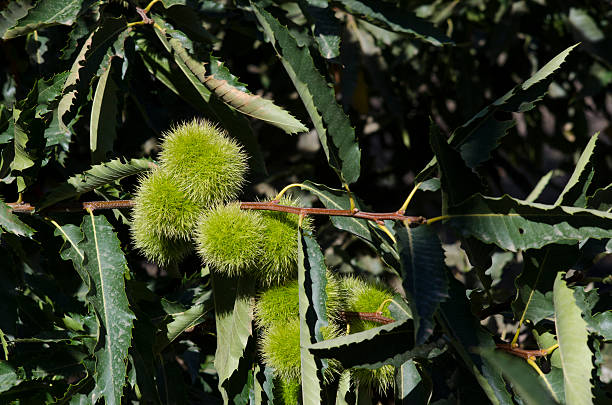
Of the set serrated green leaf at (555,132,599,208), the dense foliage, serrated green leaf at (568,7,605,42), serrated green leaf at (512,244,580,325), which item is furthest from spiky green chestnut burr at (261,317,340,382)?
serrated green leaf at (568,7,605,42)

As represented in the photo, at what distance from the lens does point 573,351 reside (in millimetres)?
868

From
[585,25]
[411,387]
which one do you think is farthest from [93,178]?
[585,25]

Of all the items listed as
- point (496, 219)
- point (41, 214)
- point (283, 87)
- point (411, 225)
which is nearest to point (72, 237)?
point (41, 214)

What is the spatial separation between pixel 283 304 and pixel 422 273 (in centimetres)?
32

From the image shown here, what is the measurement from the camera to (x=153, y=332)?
1085 mm

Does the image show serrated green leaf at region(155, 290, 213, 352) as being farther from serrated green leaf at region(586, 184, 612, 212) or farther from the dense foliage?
serrated green leaf at region(586, 184, 612, 212)

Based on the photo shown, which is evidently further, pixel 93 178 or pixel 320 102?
pixel 93 178

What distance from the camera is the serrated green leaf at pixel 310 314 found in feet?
2.92

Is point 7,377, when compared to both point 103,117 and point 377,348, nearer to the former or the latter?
point 103,117

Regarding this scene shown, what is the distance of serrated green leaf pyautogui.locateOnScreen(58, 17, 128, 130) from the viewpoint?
3.61 feet

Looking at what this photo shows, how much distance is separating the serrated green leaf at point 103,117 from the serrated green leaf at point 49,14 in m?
0.14

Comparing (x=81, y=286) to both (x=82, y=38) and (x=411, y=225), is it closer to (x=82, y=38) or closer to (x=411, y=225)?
(x=82, y=38)

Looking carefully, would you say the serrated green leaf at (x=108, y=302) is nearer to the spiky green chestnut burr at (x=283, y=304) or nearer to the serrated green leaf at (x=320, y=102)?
the spiky green chestnut burr at (x=283, y=304)

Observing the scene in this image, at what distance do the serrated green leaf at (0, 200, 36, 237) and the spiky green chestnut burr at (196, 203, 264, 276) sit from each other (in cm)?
33
